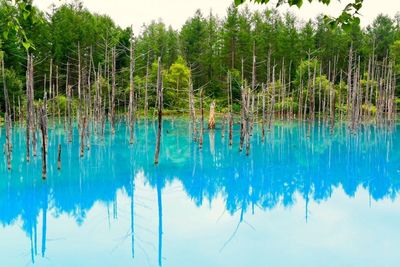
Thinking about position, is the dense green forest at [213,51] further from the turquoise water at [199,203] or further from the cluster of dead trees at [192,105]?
the turquoise water at [199,203]

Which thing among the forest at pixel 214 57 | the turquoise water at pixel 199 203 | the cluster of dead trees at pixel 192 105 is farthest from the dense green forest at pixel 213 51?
the turquoise water at pixel 199 203

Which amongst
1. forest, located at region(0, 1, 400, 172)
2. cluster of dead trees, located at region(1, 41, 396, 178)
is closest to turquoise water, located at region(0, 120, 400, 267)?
cluster of dead trees, located at region(1, 41, 396, 178)

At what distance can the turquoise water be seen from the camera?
8.00 m

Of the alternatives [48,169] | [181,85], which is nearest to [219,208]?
[48,169]

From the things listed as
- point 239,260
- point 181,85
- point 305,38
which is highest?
point 305,38

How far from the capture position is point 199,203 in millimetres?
11859

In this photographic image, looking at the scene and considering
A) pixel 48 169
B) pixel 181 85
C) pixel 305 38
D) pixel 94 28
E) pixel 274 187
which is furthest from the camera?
pixel 305 38

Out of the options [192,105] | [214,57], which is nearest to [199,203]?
[192,105]

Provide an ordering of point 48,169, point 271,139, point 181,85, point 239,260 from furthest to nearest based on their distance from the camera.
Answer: point 181,85
point 271,139
point 48,169
point 239,260

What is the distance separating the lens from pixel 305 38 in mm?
48750

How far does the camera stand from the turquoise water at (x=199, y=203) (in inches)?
315

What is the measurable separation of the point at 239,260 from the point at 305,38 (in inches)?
1755

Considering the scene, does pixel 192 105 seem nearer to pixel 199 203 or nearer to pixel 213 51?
pixel 199 203

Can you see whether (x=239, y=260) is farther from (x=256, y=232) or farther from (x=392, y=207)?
(x=392, y=207)
